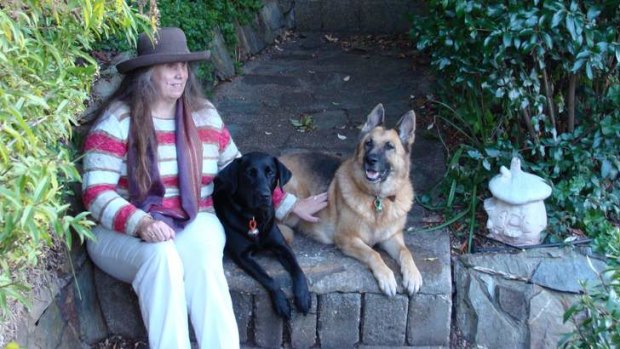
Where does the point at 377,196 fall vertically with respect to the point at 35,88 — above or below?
below

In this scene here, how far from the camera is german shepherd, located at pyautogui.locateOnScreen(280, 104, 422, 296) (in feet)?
14.0

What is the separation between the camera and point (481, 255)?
4.42 metres

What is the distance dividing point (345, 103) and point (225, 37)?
4.82 feet

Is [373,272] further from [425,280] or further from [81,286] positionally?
[81,286]

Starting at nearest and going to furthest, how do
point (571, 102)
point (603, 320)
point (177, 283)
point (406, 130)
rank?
point (603, 320) → point (177, 283) → point (406, 130) → point (571, 102)

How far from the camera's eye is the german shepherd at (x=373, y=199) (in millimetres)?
4254

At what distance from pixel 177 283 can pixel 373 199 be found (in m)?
1.35

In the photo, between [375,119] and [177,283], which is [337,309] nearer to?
[177,283]

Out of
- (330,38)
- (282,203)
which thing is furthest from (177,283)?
(330,38)

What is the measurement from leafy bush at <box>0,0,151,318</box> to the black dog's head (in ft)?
3.15

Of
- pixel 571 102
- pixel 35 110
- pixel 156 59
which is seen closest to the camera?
pixel 35 110

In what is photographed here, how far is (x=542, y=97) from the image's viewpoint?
14.7ft

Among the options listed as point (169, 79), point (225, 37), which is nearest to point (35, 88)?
point (169, 79)

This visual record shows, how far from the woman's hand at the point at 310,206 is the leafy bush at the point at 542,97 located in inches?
33.5
